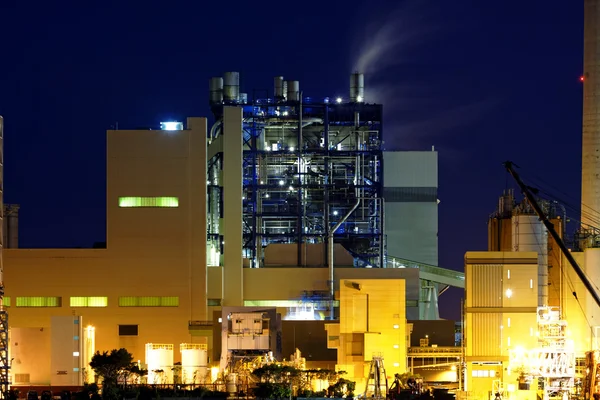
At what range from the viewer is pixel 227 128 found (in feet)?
274

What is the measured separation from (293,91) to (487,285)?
20.0 m

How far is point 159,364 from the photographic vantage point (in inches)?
2985

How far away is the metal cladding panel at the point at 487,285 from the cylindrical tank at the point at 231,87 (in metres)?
20.7

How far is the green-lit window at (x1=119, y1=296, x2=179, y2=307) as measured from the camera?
3204 inches

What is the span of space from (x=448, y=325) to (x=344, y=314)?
7.97 m

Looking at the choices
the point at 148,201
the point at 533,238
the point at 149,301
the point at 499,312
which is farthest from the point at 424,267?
the point at 148,201

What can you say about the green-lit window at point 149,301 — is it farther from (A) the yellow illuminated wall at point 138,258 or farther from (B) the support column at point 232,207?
(B) the support column at point 232,207

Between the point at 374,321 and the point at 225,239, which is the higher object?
the point at 225,239

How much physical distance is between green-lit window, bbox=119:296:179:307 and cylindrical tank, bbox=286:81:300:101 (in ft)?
49.0

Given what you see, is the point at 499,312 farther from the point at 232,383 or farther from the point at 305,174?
the point at 305,174

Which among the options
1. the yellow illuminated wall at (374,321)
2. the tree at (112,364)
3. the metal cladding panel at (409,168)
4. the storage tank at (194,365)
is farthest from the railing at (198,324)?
the metal cladding panel at (409,168)

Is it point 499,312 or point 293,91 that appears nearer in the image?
point 499,312

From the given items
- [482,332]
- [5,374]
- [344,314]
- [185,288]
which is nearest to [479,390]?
[482,332]

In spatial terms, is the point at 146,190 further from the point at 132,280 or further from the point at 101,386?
Answer: the point at 101,386
